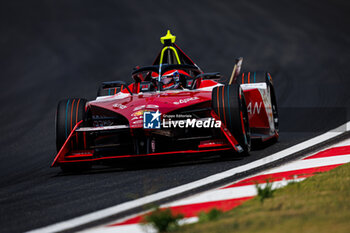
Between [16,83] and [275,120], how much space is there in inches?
311

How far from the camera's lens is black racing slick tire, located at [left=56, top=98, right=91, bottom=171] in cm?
756


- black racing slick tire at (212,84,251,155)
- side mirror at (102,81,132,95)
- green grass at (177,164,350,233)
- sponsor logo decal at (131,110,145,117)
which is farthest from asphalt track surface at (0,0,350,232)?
green grass at (177,164,350,233)

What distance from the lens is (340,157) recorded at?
21.3 feet

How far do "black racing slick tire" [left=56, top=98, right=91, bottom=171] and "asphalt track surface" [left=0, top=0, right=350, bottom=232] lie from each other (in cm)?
26

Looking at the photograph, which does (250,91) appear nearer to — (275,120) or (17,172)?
(275,120)

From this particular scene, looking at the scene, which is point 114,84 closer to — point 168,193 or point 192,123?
point 192,123

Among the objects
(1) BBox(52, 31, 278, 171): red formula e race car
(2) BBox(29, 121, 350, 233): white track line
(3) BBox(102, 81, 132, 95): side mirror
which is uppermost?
(3) BBox(102, 81, 132, 95): side mirror

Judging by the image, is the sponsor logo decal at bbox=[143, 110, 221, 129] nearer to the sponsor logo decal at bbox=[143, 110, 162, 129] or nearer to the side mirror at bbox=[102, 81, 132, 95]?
the sponsor logo decal at bbox=[143, 110, 162, 129]

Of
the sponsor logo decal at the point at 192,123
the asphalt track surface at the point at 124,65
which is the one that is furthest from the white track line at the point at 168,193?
the sponsor logo decal at the point at 192,123

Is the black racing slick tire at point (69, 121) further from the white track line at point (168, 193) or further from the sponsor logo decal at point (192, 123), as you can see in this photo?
the white track line at point (168, 193)

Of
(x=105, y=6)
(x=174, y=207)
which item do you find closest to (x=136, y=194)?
(x=174, y=207)

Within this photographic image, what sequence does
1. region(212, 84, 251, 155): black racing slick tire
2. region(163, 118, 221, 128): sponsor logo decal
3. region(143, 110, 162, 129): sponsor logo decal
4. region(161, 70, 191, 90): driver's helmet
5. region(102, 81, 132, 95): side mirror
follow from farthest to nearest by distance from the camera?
region(102, 81, 132, 95): side mirror → region(161, 70, 191, 90): driver's helmet → region(212, 84, 251, 155): black racing slick tire → region(163, 118, 221, 128): sponsor logo decal → region(143, 110, 162, 129): sponsor logo decal

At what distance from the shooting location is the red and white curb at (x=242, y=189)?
4.34 metres

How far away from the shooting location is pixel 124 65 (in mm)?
18547
